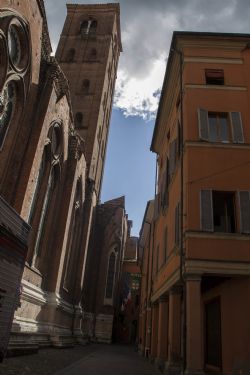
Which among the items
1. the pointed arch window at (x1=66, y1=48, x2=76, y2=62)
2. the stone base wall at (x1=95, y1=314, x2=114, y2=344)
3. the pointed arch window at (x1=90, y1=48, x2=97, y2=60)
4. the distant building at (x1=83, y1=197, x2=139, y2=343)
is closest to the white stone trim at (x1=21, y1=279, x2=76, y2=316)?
the distant building at (x1=83, y1=197, x2=139, y2=343)

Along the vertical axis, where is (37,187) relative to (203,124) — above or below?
below

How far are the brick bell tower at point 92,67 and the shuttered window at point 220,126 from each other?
16.7 meters

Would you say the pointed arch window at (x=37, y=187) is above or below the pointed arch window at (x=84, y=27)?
below

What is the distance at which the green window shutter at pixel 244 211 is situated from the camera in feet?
31.0

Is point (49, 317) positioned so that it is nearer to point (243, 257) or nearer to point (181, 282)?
point (181, 282)

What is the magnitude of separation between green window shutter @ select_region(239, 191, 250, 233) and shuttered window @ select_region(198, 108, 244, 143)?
1.93 metres

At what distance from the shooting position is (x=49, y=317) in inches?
640

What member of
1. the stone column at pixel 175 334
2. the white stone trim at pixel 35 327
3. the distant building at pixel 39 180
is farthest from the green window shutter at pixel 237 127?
the white stone trim at pixel 35 327

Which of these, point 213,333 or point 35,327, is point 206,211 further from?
point 35,327

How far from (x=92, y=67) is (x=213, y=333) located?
29415 millimetres

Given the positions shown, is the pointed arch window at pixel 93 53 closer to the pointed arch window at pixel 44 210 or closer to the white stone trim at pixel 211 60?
the pointed arch window at pixel 44 210

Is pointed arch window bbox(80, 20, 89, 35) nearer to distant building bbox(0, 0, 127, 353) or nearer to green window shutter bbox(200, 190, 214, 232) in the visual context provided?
distant building bbox(0, 0, 127, 353)

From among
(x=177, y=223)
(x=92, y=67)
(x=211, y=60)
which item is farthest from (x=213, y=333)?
(x=92, y=67)

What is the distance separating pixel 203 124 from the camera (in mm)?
11234
